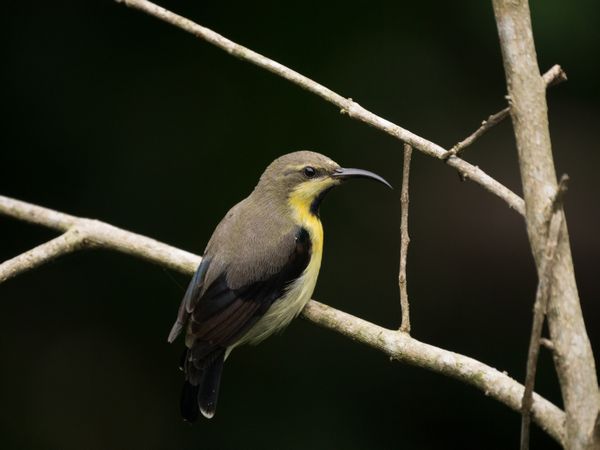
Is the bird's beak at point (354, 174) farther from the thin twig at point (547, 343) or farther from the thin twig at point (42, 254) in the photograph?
the thin twig at point (547, 343)

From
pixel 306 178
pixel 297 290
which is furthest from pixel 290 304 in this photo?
pixel 306 178

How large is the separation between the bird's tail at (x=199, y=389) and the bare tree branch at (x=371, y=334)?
422 millimetres

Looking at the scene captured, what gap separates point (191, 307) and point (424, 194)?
2585 mm

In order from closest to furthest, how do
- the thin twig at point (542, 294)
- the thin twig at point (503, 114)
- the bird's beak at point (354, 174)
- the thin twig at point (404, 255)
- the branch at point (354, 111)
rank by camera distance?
the thin twig at point (542, 294) → the thin twig at point (503, 114) → the branch at point (354, 111) → the thin twig at point (404, 255) → the bird's beak at point (354, 174)

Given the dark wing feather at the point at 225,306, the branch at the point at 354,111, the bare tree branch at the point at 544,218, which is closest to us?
the bare tree branch at the point at 544,218

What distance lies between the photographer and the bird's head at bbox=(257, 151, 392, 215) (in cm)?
434

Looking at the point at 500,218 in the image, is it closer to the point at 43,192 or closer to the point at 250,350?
the point at 250,350

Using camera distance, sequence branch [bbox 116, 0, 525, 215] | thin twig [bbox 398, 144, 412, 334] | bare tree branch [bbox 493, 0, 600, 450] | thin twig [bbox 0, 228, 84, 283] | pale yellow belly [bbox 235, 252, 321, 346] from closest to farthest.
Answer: bare tree branch [bbox 493, 0, 600, 450]
branch [bbox 116, 0, 525, 215]
thin twig [bbox 398, 144, 412, 334]
thin twig [bbox 0, 228, 84, 283]
pale yellow belly [bbox 235, 252, 321, 346]

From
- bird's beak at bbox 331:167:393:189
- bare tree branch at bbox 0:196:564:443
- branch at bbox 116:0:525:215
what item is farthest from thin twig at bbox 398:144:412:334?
bird's beak at bbox 331:167:393:189

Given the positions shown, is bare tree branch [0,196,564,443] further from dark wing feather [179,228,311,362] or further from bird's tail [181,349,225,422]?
bird's tail [181,349,225,422]

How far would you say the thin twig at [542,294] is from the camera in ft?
7.59

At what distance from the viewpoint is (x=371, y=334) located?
3.42 metres

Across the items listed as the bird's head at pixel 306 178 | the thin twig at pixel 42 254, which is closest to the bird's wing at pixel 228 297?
the bird's head at pixel 306 178

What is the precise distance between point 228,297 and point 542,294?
196 cm
